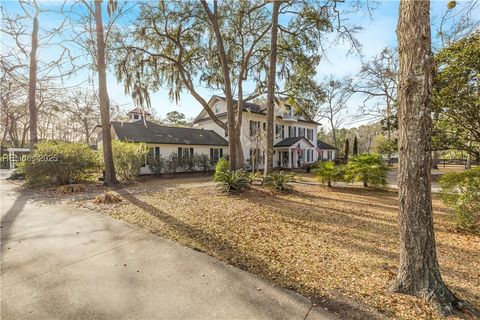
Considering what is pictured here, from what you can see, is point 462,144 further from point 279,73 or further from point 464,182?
point 279,73

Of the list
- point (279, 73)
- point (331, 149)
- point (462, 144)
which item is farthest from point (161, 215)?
point (331, 149)

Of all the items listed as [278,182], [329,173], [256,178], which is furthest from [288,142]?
[278,182]

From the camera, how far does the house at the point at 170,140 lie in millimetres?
17547

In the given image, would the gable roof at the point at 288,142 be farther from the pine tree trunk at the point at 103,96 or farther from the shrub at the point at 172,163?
the pine tree trunk at the point at 103,96

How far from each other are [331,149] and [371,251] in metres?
32.5

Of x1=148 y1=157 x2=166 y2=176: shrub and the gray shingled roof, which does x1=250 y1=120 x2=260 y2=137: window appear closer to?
the gray shingled roof

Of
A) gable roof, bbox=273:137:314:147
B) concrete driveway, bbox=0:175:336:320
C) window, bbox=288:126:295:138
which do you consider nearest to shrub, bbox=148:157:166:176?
concrete driveway, bbox=0:175:336:320

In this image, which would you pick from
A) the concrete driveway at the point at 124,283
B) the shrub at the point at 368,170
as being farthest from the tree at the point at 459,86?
the concrete driveway at the point at 124,283

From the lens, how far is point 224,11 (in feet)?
43.6

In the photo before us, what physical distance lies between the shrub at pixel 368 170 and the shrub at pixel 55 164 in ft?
44.0

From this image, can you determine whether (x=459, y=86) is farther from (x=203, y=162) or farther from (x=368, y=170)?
(x=203, y=162)

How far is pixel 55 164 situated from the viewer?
35.5 ft

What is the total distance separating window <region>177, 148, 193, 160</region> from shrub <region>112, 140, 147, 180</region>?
5.40 m

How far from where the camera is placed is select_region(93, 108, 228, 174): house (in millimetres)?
17547
